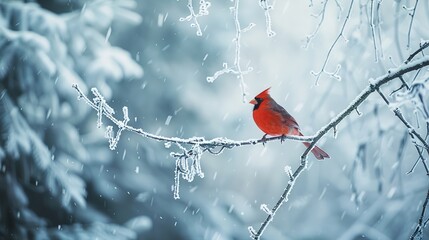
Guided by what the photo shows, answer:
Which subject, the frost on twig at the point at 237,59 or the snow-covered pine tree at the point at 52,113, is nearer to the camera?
the frost on twig at the point at 237,59

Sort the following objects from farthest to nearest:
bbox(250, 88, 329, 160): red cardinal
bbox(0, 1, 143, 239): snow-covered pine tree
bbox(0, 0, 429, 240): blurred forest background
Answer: bbox(0, 0, 429, 240): blurred forest background
bbox(0, 1, 143, 239): snow-covered pine tree
bbox(250, 88, 329, 160): red cardinal

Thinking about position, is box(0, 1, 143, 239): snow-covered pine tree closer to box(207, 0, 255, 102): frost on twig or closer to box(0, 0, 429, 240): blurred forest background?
box(0, 0, 429, 240): blurred forest background

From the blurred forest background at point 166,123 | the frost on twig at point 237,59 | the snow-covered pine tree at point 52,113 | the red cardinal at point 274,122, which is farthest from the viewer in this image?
the blurred forest background at point 166,123

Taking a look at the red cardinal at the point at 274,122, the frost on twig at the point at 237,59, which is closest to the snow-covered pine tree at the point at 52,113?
the red cardinal at the point at 274,122

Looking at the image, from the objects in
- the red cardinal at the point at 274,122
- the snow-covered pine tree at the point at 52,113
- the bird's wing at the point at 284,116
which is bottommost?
the snow-covered pine tree at the point at 52,113

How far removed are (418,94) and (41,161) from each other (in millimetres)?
4051

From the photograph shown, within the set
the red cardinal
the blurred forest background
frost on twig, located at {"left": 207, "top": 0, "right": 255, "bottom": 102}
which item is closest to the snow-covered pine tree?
the blurred forest background

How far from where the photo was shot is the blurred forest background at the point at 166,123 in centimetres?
451

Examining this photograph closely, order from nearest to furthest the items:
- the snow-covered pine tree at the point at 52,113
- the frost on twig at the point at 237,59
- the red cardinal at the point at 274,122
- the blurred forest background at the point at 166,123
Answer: the frost on twig at the point at 237,59 → the red cardinal at the point at 274,122 → the snow-covered pine tree at the point at 52,113 → the blurred forest background at the point at 166,123

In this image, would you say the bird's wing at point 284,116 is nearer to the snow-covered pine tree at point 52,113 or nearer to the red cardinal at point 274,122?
the red cardinal at point 274,122

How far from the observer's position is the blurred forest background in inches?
177

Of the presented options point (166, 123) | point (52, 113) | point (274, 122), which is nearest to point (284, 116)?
point (274, 122)

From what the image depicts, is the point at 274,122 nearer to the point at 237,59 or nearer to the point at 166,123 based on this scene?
the point at 237,59

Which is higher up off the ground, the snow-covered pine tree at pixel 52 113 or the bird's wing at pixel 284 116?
the bird's wing at pixel 284 116
